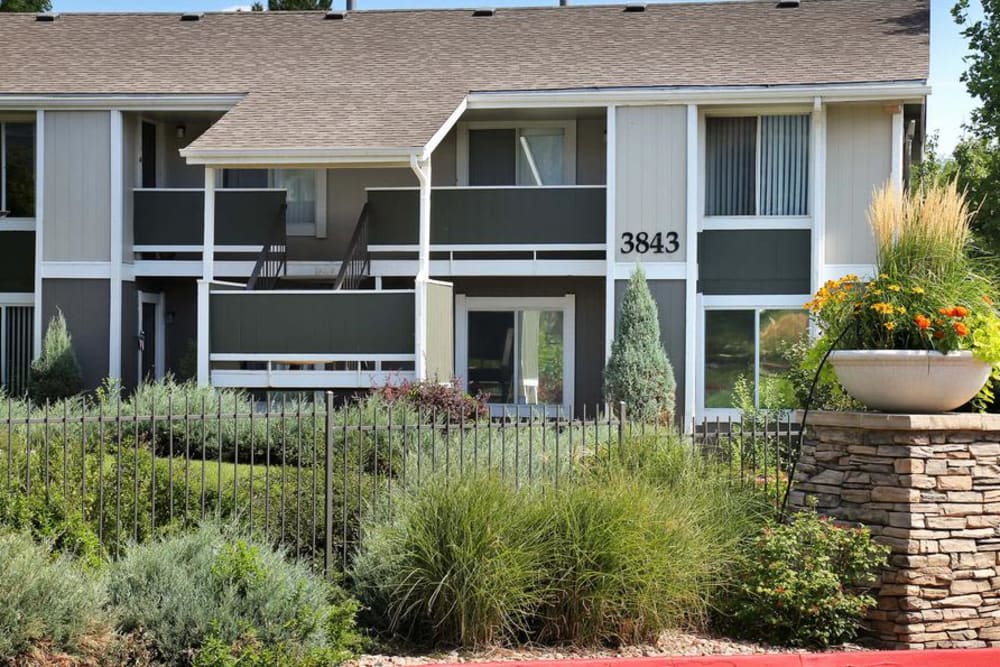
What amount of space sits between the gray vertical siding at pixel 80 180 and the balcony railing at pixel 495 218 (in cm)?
437

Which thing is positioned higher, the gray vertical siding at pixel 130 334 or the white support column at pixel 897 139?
the white support column at pixel 897 139

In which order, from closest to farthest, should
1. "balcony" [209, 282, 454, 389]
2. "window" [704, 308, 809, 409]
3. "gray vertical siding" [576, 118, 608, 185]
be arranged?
"balcony" [209, 282, 454, 389]
"window" [704, 308, 809, 409]
"gray vertical siding" [576, 118, 608, 185]

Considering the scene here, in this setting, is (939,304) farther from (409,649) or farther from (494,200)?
(494,200)

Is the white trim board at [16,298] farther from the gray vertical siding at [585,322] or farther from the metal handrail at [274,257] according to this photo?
the gray vertical siding at [585,322]

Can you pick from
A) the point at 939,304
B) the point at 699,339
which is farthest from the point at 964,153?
the point at 939,304

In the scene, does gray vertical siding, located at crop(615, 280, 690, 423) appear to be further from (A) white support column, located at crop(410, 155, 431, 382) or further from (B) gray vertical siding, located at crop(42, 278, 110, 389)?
(B) gray vertical siding, located at crop(42, 278, 110, 389)

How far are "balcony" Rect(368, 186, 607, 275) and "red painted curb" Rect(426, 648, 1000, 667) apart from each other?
1142cm

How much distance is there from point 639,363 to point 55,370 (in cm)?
903

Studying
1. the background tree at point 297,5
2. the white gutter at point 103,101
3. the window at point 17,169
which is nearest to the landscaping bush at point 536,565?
the white gutter at point 103,101

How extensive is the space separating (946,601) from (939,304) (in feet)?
7.47

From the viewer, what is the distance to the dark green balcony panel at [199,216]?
801 inches

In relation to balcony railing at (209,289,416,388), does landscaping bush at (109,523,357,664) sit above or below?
below

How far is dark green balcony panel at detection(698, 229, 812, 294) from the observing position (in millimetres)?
19828

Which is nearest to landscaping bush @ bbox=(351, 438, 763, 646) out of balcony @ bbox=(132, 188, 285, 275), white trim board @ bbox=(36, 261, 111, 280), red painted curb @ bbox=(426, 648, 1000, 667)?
red painted curb @ bbox=(426, 648, 1000, 667)
